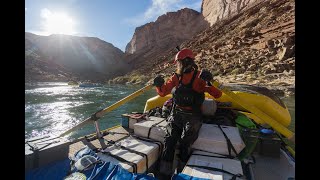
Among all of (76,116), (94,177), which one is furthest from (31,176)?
(76,116)

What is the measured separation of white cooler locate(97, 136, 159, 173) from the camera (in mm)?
3008

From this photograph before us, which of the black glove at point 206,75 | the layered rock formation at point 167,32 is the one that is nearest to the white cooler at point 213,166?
the black glove at point 206,75

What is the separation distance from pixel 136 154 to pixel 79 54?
114310 mm

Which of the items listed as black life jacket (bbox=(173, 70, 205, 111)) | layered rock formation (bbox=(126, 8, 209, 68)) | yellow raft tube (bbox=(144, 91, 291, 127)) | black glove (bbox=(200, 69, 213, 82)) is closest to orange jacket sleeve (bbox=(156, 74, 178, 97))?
black life jacket (bbox=(173, 70, 205, 111))

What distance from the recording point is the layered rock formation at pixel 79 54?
9944 centimetres

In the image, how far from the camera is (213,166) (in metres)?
2.79

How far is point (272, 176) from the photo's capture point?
3.43m

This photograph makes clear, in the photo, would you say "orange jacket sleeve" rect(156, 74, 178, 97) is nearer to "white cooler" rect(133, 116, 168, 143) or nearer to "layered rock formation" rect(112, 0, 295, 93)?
"white cooler" rect(133, 116, 168, 143)

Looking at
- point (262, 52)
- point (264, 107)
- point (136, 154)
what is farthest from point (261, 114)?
point (262, 52)

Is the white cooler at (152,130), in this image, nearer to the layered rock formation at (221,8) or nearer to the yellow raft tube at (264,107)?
the yellow raft tube at (264,107)

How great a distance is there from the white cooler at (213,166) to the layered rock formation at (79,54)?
9473 centimetres

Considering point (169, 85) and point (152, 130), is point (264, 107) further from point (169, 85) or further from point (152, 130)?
point (152, 130)

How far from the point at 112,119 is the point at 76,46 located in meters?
112

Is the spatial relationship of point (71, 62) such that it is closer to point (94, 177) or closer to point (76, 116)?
point (76, 116)
